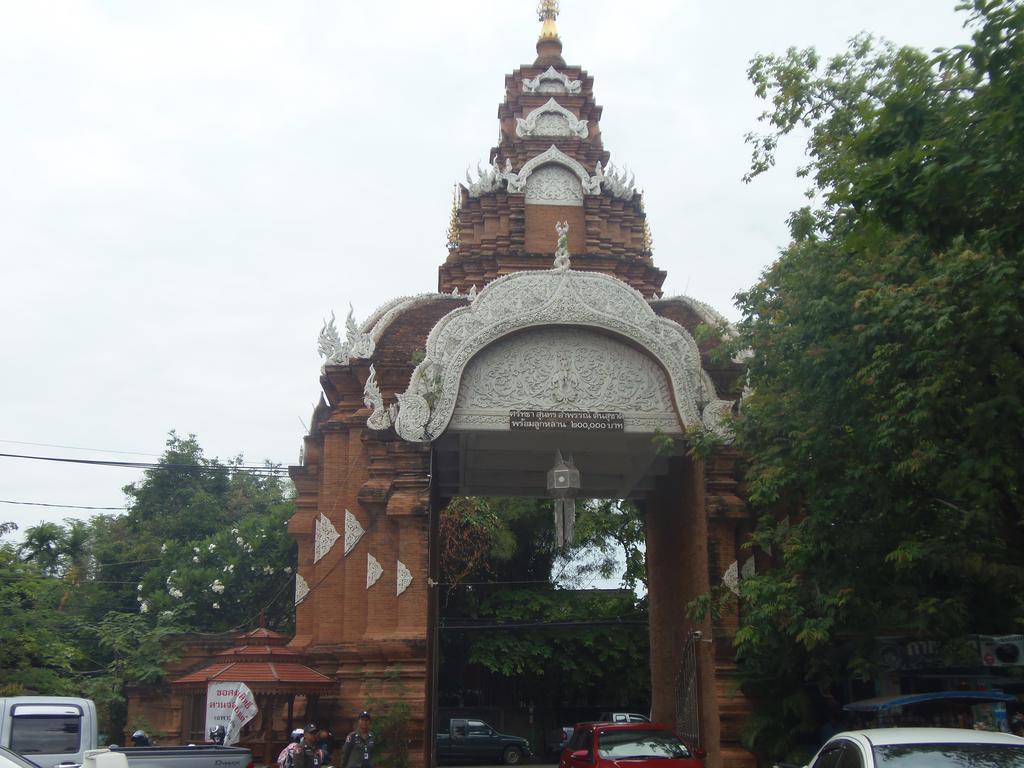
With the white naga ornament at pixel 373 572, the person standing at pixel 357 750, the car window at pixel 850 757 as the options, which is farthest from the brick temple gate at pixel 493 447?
the car window at pixel 850 757

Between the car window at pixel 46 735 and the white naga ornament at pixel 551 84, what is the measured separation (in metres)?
16.4

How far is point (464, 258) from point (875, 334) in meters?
11.7


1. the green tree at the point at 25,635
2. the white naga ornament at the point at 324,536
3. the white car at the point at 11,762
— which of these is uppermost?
the white naga ornament at the point at 324,536

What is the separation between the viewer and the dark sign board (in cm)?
1505

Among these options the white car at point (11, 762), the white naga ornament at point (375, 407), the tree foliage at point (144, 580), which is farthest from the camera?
the tree foliage at point (144, 580)

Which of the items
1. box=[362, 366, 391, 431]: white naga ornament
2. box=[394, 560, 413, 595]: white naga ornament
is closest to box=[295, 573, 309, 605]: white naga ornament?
box=[394, 560, 413, 595]: white naga ornament

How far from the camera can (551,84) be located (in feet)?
77.7

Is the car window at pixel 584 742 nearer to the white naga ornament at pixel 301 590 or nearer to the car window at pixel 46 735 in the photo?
the car window at pixel 46 735

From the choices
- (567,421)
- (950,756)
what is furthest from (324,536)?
(950,756)

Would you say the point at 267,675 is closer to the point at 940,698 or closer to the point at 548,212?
the point at 940,698

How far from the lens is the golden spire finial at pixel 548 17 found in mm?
24906

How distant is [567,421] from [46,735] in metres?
7.72

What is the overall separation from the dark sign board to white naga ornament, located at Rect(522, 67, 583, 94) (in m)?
10.8

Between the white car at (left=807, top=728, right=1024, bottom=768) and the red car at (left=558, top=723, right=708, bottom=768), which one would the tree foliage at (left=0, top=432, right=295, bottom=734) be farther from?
the white car at (left=807, top=728, right=1024, bottom=768)
